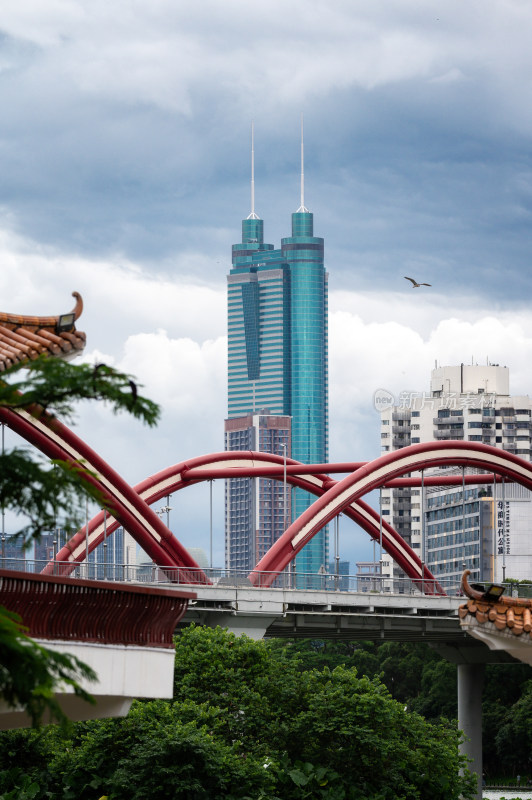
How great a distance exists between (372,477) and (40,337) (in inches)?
1564

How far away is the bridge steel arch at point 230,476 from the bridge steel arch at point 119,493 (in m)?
6.70

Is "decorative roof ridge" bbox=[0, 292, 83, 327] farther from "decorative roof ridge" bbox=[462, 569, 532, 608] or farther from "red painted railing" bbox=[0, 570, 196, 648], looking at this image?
"decorative roof ridge" bbox=[462, 569, 532, 608]

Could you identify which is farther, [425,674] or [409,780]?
[425,674]

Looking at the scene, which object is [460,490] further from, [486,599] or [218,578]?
[486,599]

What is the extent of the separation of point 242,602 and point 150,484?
13.2 m

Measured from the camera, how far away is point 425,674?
96188mm

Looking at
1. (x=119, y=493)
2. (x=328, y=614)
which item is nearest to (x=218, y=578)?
(x=328, y=614)

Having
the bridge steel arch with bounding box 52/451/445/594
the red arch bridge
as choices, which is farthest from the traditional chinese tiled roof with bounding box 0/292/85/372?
the bridge steel arch with bounding box 52/451/445/594

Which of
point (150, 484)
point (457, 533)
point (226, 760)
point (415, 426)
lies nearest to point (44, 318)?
point (226, 760)

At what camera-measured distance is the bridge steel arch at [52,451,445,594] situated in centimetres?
6588

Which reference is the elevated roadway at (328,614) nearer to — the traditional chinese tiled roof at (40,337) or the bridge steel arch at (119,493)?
the bridge steel arch at (119,493)

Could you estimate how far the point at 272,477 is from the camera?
68.8m

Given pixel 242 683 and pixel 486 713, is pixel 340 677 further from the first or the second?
pixel 486 713

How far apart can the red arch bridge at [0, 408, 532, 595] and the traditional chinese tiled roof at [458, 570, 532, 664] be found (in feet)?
50.5
